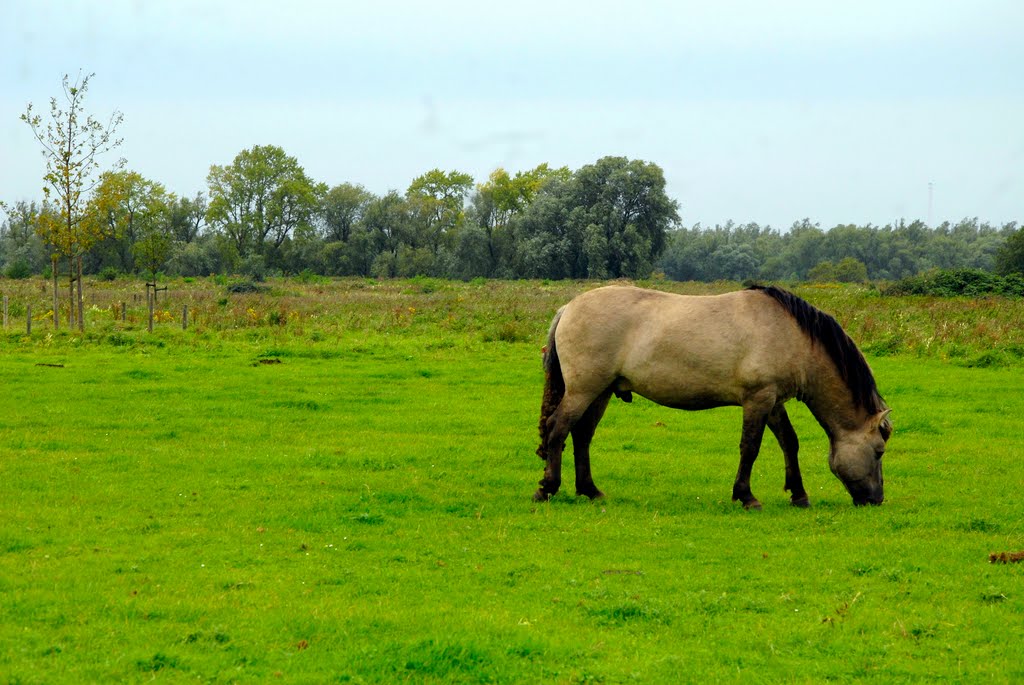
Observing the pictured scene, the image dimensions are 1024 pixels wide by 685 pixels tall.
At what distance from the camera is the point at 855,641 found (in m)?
6.43

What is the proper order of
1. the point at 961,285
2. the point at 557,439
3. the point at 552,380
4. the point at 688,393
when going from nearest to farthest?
the point at 688,393 → the point at 557,439 → the point at 552,380 → the point at 961,285

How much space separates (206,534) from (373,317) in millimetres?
24312

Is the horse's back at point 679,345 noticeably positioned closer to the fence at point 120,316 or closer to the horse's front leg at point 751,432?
the horse's front leg at point 751,432

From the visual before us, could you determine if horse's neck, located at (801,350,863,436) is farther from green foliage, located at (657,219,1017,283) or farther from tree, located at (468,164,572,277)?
green foliage, located at (657,219,1017,283)

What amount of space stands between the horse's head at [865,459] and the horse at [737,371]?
0.4 inches

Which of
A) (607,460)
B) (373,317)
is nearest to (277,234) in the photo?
(373,317)

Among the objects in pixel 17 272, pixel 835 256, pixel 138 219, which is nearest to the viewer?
pixel 17 272

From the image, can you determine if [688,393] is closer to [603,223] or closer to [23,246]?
[603,223]

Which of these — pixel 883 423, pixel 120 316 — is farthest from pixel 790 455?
pixel 120 316

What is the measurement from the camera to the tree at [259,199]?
315 feet

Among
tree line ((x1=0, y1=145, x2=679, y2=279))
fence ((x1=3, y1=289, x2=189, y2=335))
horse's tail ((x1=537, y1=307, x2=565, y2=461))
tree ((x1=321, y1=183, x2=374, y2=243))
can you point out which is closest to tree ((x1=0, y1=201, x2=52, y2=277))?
tree line ((x1=0, y1=145, x2=679, y2=279))

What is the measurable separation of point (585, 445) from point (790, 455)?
2.22 m

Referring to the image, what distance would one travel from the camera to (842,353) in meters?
10.6

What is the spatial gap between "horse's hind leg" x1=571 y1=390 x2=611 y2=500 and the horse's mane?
2.28m
